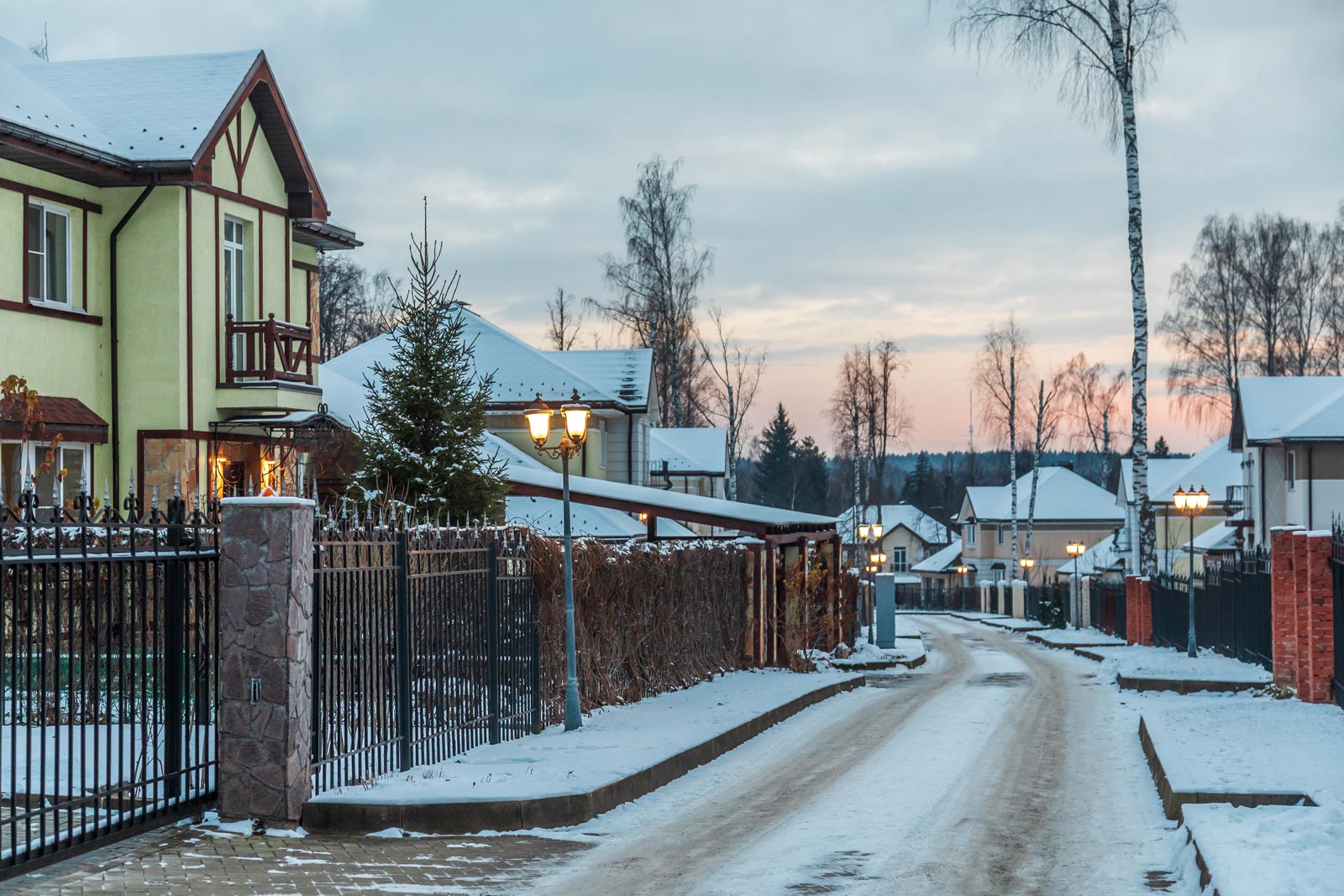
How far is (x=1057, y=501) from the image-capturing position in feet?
291

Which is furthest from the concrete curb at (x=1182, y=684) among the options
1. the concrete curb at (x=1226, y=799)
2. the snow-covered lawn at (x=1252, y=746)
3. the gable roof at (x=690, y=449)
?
the gable roof at (x=690, y=449)

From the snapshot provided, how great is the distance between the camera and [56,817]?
8.20 metres

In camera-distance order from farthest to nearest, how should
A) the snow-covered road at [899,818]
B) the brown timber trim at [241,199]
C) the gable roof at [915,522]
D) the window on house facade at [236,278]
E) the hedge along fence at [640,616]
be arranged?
1. the gable roof at [915,522]
2. the window on house facade at [236,278]
3. the brown timber trim at [241,199]
4. the hedge along fence at [640,616]
5. the snow-covered road at [899,818]

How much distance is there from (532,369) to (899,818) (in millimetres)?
30728

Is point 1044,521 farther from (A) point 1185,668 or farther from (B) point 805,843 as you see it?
(B) point 805,843

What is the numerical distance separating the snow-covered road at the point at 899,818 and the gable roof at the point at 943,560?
84985mm

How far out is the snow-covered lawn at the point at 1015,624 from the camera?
176 ft

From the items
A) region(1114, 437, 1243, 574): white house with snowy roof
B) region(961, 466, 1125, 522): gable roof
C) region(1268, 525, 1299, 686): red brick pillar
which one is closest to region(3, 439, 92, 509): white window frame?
region(1268, 525, 1299, 686): red brick pillar

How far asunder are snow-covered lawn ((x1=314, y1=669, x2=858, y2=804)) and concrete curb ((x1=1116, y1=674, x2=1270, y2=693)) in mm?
6089

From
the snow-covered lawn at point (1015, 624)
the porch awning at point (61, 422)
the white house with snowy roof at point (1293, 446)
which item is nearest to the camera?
the porch awning at point (61, 422)

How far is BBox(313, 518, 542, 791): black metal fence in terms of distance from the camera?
10672 mm

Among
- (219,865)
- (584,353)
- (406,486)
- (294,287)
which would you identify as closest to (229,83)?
(294,287)

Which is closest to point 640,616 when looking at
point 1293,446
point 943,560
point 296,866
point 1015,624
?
point 296,866

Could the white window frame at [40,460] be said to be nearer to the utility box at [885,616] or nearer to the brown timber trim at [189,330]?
the brown timber trim at [189,330]
